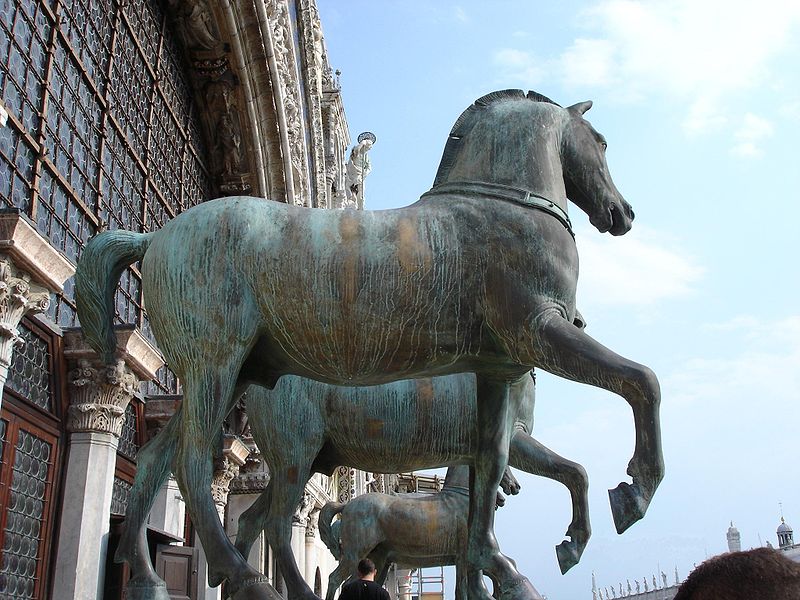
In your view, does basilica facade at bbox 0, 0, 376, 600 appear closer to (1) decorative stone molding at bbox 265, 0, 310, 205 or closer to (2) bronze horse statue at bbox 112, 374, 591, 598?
(1) decorative stone molding at bbox 265, 0, 310, 205

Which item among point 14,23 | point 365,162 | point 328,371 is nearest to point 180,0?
point 14,23

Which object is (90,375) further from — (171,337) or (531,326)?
(531,326)

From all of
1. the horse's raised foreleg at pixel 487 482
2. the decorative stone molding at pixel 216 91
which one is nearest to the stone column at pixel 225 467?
the decorative stone molding at pixel 216 91

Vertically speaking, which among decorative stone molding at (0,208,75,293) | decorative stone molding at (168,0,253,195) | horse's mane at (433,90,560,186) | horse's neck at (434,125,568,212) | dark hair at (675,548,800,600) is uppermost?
decorative stone molding at (168,0,253,195)

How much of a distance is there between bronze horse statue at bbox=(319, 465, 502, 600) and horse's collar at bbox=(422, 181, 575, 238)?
11.7 ft

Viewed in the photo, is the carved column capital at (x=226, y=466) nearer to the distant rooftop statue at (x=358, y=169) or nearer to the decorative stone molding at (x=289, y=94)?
the decorative stone molding at (x=289, y=94)

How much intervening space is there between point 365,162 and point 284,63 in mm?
12174

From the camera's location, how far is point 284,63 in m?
17.2

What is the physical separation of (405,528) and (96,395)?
3832 millimetres

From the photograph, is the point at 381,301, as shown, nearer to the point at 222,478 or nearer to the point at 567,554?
the point at 567,554

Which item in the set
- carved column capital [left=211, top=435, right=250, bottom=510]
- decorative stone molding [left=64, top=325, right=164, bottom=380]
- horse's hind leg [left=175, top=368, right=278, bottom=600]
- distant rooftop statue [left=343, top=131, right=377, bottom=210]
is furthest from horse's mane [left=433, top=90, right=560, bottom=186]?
distant rooftop statue [left=343, top=131, right=377, bottom=210]

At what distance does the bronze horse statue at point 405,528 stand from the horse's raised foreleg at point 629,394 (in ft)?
12.2

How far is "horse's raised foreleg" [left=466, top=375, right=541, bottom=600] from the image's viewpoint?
13.4 feet

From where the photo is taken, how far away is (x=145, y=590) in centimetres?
370
